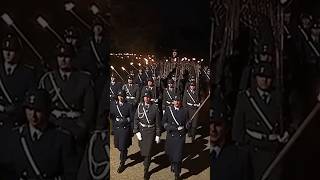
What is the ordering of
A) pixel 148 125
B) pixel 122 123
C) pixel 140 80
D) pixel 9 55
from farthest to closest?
pixel 122 123
pixel 140 80
pixel 148 125
pixel 9 55

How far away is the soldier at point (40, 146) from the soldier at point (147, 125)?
1.56 meters

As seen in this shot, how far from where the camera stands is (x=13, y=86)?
3.92 meters

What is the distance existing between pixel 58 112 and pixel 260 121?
5.48ft

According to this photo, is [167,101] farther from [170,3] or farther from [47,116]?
[47,116]

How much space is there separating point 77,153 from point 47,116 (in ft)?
1.29

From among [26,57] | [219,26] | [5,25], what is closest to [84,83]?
[26,57]

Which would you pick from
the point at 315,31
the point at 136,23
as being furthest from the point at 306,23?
the point at 136,23

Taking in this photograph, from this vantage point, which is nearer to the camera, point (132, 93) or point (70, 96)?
point (70, 96)

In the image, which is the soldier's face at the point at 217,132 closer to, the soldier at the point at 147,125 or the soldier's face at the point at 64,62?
the soldier's face at the point at 64,62

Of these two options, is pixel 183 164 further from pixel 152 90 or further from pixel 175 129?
pixel 152 90

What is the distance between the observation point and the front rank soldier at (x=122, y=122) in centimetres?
563

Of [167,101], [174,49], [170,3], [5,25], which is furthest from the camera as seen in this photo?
[167,101]

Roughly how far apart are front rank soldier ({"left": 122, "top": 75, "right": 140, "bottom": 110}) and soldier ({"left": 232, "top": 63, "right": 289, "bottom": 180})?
6.24 feet

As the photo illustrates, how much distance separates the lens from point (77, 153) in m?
4.01
